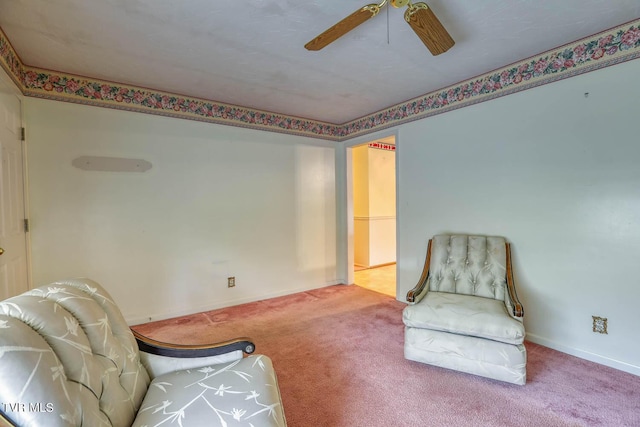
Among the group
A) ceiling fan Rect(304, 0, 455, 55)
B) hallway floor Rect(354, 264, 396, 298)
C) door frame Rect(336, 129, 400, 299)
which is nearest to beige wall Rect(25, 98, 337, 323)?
door frame Rect(336, 129, 400, 299)

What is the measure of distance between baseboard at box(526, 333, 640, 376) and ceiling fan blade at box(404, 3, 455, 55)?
2.49m

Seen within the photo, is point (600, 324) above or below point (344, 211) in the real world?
below

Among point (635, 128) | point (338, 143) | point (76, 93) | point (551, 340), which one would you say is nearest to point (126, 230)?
point (76, 93)

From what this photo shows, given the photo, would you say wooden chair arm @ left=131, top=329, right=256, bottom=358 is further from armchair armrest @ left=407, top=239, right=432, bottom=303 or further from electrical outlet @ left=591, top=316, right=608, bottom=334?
electrical outlet @ left=591, top=316, right=608, bottom=334

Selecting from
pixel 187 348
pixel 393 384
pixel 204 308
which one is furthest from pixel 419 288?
pixel 204 308

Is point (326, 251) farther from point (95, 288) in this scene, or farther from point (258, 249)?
point (95, 288)

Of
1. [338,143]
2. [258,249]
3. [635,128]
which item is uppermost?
[338,143]

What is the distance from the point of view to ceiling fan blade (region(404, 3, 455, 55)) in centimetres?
150

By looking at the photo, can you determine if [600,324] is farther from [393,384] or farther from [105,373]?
[105,373]

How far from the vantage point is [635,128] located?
2088 mm

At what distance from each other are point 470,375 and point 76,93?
401cm

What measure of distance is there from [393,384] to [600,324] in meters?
1.66

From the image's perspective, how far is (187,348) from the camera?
1.48m

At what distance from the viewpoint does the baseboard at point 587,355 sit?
213cm
